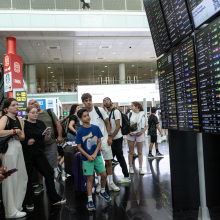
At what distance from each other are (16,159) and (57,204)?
1058mm

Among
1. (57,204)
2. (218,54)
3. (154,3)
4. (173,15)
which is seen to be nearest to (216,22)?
(218,54)

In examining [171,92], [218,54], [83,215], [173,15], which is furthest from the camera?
[83,215]

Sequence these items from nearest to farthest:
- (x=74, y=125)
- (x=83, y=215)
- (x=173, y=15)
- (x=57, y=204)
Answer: (x=173, y=15) → (x=83, y=215) → (x=57, y=204) → (x=74, y=125)

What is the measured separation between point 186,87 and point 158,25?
1.21m

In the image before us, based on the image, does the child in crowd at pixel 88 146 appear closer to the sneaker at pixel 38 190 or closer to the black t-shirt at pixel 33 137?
the black t-shirt at pixel 33 137

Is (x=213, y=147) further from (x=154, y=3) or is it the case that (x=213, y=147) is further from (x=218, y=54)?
(x=154, y=3)

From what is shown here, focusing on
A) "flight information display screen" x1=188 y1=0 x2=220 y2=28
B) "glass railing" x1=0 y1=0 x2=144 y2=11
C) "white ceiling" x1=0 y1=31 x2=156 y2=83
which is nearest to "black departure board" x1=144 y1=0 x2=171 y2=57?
"flight information display screen" x1=188 y1=0 x2=220 y2=28

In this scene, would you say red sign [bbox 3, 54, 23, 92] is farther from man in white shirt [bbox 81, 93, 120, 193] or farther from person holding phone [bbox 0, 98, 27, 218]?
person holding phone [bbox 0, 98, 27, 218]

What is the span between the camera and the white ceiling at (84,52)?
50.0 ft

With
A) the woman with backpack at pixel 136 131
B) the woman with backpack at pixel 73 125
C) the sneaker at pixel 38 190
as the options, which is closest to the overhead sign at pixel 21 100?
the woman with backpack at pixel 73 125

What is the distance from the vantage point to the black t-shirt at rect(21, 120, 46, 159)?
3.87 metres

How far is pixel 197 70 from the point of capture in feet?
8.82

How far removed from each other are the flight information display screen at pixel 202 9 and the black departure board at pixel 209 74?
0.11m

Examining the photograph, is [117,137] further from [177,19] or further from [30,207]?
[177,19]
